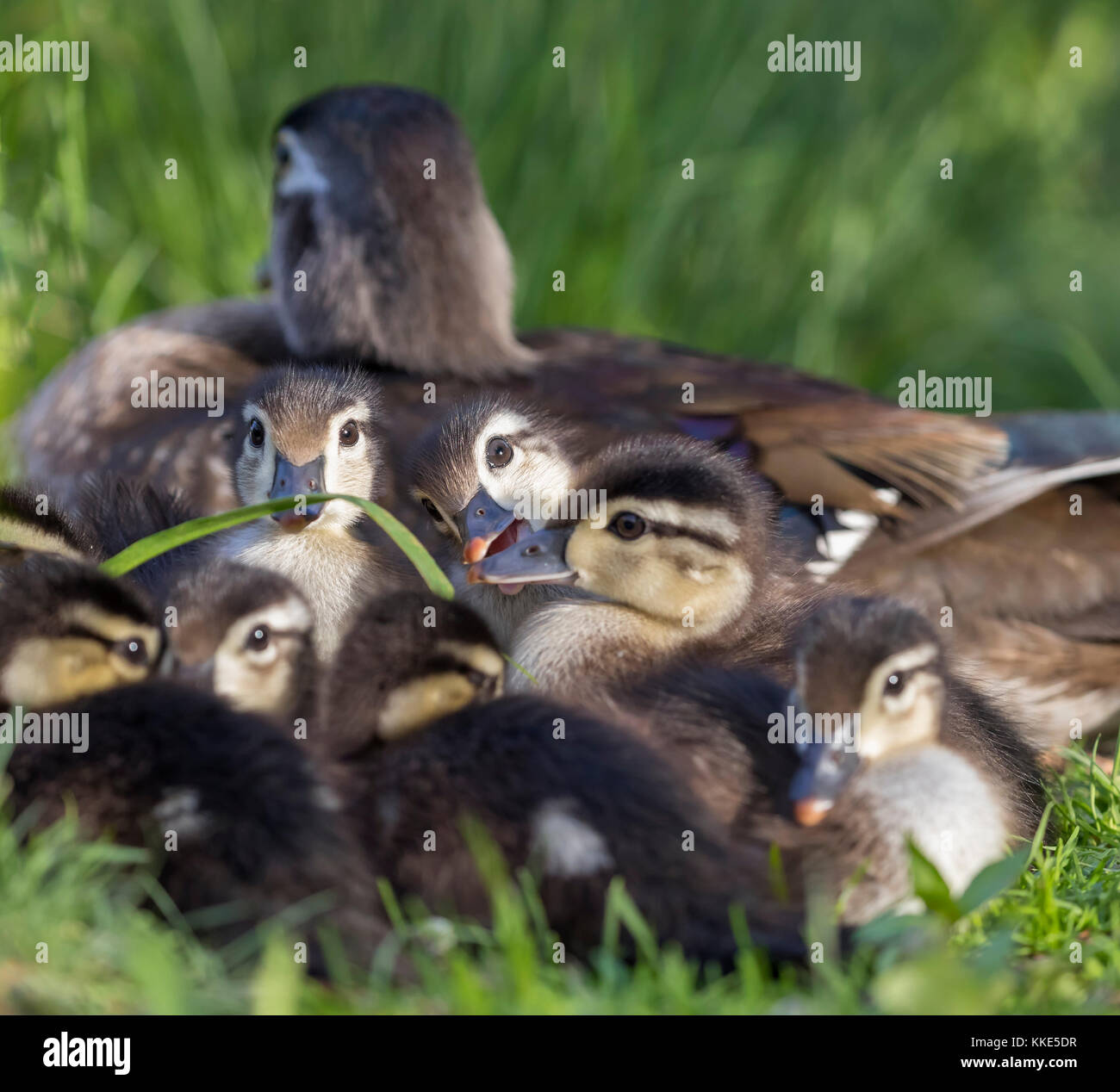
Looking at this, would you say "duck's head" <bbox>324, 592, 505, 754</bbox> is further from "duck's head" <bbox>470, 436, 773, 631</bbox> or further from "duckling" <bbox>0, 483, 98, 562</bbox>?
"duckling" <bbox>0, 483, 98, 562</bbox>

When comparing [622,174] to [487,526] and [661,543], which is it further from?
[661,543]

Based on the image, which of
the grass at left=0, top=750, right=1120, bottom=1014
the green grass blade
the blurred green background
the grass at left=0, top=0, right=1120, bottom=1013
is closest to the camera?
the grass at left=0, top=750, right=1120, bottom=1014

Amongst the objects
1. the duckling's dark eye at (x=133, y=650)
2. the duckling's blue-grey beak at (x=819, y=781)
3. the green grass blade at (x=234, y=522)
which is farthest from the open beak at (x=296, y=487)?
the duckling's blue-grey beak at (x=819, y=781)

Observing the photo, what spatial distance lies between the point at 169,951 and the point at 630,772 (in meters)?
0.82

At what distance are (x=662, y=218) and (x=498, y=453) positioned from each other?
9.60 ft

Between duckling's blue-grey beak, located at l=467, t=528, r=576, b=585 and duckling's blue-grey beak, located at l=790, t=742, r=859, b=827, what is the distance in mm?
820

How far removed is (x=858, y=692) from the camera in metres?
2.92

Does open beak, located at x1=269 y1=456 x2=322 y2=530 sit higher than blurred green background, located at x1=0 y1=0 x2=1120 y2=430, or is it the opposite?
blurred green background, located at x1=0 y1=0 x2=1120 y2=430

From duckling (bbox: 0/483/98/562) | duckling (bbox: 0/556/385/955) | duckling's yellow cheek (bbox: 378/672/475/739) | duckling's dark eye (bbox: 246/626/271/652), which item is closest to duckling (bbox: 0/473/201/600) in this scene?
duckling (bbox: 0/483/98/562)

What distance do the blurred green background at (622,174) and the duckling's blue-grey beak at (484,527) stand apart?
1.98 metres

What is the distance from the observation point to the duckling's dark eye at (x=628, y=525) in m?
3.40

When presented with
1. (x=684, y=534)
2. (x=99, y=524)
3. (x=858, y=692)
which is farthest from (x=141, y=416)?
(x=858, y=692)

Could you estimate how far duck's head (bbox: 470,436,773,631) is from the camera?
11.0 ft

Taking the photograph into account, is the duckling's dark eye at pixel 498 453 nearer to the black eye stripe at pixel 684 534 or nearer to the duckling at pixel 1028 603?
the duckling at pixel 1028 603
